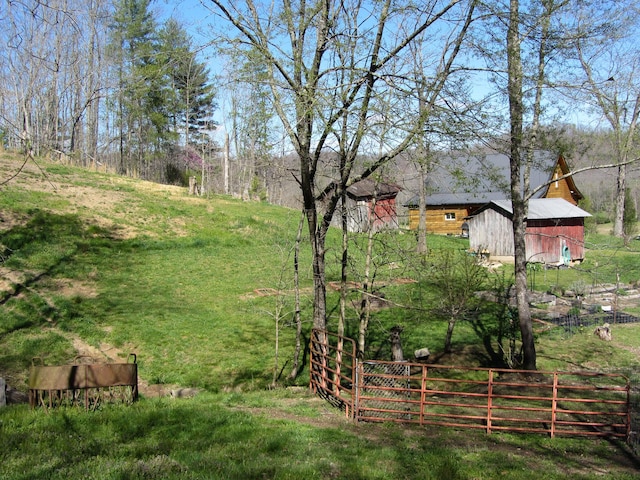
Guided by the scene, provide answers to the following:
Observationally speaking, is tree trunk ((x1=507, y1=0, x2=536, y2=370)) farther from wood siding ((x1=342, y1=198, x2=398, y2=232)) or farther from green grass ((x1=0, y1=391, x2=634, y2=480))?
green grass ((x1=0, y1=391, x2=634, y2=480))

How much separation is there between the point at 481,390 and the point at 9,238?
50.2 feet

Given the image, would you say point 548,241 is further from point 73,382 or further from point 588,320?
point 73,382

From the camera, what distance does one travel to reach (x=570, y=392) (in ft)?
36.4

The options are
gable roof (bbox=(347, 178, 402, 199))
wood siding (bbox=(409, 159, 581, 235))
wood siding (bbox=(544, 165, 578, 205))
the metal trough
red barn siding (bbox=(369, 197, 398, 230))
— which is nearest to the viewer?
the metal trough

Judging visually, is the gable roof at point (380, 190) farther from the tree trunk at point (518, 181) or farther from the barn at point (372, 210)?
the tree trunk at point (518, 181)

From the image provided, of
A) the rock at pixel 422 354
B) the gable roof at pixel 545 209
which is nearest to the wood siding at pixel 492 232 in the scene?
the gable roof at pixel 545 209

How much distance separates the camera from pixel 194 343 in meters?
12.7

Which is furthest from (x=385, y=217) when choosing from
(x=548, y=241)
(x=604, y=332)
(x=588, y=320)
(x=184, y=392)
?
(x=548, y=241)

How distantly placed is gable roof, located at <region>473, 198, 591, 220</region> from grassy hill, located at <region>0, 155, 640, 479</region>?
4.12 m

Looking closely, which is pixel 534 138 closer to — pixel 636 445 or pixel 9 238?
pixel 636 445

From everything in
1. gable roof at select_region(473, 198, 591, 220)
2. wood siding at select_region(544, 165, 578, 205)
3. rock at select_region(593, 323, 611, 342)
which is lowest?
rock at select_region(593, 323, 611, 342)

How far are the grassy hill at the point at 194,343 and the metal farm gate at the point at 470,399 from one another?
1.05ft

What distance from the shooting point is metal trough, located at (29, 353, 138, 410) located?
6438mm

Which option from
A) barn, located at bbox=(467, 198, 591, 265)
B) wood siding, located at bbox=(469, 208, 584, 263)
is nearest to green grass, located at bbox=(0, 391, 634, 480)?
barn, located at bbox=(467, 198, 591, 265)
